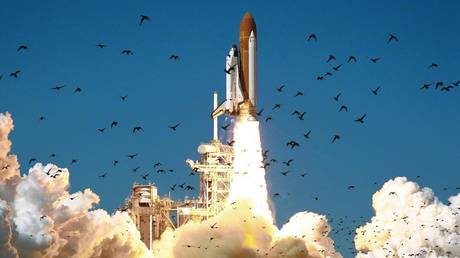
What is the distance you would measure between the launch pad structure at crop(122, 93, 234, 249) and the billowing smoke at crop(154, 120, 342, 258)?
6573 mm

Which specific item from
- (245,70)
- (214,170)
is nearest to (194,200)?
(214,170)

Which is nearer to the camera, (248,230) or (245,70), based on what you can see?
(248,230)

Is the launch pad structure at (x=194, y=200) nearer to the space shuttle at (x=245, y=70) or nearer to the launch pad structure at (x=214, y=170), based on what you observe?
the launch pad structure at (x=214, y=170)

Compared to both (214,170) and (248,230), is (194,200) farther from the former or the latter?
(248,230)

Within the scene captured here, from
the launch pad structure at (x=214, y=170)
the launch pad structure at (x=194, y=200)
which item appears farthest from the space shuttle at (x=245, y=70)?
the launch pad structure at (x=194, y=200)

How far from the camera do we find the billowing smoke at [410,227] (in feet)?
370

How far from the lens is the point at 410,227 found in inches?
4508

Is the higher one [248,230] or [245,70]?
[245,70]

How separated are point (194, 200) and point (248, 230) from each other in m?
17.3

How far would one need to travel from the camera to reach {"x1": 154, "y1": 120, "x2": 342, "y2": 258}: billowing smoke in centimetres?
10244

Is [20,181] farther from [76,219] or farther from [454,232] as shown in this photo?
[454,232]

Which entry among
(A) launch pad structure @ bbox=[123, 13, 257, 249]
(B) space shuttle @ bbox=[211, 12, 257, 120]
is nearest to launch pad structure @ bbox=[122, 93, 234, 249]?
(A) launch pad structure @ bbox=[123, 13, 257, 249]

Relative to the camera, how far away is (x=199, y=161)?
121062mm

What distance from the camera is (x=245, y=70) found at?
106688 mm
